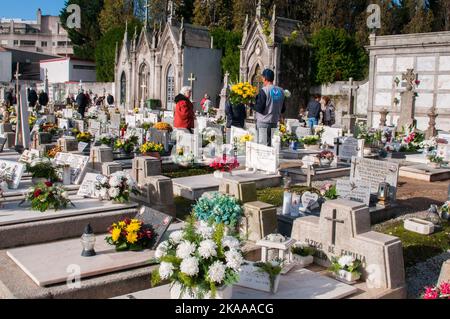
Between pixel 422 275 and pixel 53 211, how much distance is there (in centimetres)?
515

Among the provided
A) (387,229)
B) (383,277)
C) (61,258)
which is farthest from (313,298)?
(387,229)

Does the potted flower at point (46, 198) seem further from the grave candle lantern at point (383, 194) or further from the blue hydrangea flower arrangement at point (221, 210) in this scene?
the grave candle lantern at point (383, 194)

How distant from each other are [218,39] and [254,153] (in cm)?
3185

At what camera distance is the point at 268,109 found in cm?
1260

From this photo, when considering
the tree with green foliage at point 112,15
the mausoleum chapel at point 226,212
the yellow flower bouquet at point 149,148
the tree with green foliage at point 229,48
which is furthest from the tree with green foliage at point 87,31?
the yellow flower bouquet at point 149,148

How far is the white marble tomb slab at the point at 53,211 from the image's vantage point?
718cm

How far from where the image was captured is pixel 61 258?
6199 mm

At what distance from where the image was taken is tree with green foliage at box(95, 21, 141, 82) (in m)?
54.6

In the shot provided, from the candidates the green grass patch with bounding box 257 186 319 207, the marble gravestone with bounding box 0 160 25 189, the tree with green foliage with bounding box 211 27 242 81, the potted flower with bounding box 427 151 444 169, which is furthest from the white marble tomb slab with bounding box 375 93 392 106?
the marble gravestone with bounding box 0 160 25 189

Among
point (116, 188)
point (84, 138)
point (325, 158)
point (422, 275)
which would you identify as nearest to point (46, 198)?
point (116, 188)

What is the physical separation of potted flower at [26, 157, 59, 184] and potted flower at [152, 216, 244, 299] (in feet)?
18.2

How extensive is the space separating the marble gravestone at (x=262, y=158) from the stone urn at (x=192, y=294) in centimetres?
716

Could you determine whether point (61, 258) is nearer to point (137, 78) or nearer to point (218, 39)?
point (218, 39)

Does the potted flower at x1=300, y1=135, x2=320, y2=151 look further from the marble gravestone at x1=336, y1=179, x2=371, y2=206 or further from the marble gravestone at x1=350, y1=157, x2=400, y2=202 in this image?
the marble gravestone at x1=336, y1=179, x2=371, y2=206
